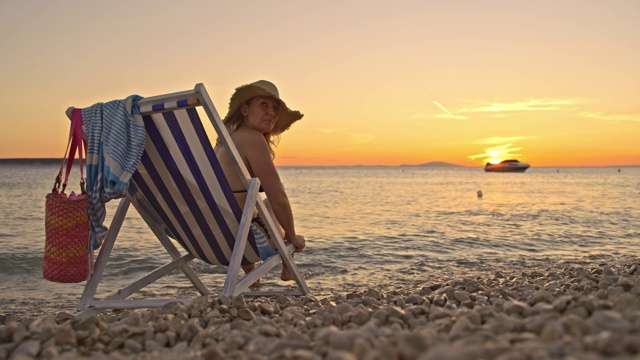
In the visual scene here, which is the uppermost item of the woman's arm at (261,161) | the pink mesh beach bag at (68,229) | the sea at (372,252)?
the woman's arm at (261,161)

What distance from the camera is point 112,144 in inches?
116

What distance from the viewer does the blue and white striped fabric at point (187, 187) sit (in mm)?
2949

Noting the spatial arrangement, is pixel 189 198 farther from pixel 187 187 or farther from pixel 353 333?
pixel 353 333

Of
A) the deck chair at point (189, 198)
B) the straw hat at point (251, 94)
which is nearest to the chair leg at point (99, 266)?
the deck chair at point (189, 198)

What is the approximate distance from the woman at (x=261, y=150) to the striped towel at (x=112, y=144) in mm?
782

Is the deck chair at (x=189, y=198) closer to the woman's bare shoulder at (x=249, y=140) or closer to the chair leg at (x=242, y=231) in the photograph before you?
the chair leg at (x=242, y=231)

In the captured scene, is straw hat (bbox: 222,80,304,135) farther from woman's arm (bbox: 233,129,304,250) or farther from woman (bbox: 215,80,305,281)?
woman's arm (bbox: 233,129,304,250)

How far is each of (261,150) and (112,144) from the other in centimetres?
99

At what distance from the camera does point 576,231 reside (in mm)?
10164

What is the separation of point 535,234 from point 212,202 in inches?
324

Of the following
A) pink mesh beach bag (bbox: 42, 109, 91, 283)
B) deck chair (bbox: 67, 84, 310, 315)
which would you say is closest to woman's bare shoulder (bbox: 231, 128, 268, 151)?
deck chair (bbox: 67, 84, 310, 315)

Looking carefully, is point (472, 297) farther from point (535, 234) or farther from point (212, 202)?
point (535, 234)

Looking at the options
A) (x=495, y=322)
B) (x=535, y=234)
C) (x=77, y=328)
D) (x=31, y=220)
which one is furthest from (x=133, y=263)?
(x=535, y=234)

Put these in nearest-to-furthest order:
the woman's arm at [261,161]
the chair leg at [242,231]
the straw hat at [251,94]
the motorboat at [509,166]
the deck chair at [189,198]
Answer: the deck chair at [189,198], the chair leg at [242,231], the woman's arm at [261,161], the straw hat at [251,94], the motorboat at [509,166]
